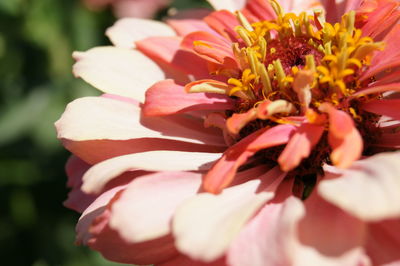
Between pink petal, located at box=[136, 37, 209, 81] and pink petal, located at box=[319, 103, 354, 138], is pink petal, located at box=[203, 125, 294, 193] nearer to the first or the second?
pink petal, located at box=[319, 103, 354, 138]

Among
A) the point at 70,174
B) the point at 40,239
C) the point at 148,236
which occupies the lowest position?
the point at 40,239

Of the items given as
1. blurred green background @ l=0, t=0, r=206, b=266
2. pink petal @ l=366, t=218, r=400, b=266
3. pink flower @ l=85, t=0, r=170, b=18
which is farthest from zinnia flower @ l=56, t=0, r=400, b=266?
pink flower @ l=85, t=0, r=170, b=18

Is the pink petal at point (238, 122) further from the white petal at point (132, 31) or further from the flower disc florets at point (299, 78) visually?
the white petal at point (132, 31)

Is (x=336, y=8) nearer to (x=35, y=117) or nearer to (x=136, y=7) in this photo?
(x=35, y=117)

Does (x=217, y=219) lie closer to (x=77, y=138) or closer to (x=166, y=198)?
(x=166, y=198)

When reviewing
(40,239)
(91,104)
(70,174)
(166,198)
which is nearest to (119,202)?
(166,198)
